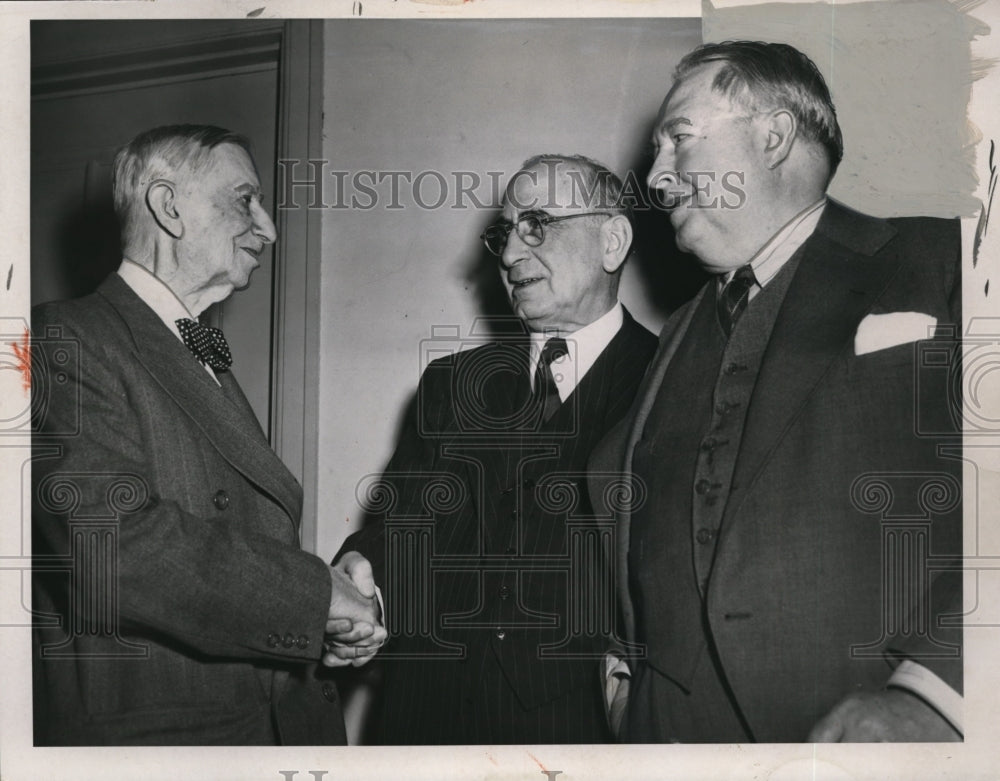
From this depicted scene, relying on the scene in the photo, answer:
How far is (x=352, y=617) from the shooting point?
231 centimetres

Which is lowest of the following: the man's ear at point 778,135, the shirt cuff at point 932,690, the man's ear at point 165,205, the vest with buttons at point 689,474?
the shirt cuff at point 932,690

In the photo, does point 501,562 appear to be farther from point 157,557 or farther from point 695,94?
point 695,94

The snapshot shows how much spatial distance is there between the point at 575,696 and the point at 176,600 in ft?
2.52

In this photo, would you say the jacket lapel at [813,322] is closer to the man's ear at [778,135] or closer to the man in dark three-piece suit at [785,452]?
the man in dark three-piece suit at [785,452]

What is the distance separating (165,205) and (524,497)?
35.3 inches

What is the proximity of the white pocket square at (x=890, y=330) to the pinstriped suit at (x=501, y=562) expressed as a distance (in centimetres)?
40

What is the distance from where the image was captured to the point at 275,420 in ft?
7.98

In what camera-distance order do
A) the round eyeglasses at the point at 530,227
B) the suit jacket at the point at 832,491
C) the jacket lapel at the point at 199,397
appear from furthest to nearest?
the round eyeglasses at the point at 530,227 < the jacket lapel at the point at 199,397 < the suit jacket at the point at 832,491

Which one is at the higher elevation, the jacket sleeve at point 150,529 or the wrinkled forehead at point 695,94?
the wrinkled forehead at point 695,94

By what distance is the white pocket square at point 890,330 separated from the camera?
2.25 metres

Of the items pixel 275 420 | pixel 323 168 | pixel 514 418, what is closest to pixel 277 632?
pixel 275 420

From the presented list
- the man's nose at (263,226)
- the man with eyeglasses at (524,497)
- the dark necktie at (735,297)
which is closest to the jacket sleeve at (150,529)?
the man with eyeglasses at (524,497)

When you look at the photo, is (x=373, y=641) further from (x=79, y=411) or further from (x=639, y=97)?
(x=639, y=97)

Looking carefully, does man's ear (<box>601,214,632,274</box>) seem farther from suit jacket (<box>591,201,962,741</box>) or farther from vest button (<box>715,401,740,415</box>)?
vest button (<box>715,401,740,415</box>)
